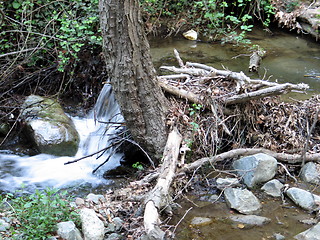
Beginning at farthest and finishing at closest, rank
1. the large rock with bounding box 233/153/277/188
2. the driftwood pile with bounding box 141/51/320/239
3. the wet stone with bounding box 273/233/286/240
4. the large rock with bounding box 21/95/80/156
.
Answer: the large rock with bounding box 21/95/80/156, the driftwood pile with bounding box 141/51/320/239, the large rock with bounding box 233/153/277/188, the wet stone with bounding box 273/233/286/240

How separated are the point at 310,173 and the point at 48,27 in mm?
6035

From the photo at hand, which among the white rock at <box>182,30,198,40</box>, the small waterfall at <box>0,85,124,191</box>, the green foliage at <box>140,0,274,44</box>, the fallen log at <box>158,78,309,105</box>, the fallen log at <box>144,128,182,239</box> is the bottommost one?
the small waterfall at <box>0,85,124,191</box>

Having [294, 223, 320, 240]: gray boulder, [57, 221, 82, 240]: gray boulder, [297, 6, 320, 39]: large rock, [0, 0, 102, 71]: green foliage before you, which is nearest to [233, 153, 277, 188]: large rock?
[294, 223, 320, 240]: gray boulder

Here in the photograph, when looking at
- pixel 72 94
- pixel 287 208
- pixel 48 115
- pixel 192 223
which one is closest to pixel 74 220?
pixel 192 223

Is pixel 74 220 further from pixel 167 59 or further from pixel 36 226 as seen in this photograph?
pixel 167 59

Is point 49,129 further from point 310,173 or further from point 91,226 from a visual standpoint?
point 310,173

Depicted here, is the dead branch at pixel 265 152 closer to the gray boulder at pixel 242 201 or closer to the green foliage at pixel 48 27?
the gray boulder at pixel 242 201

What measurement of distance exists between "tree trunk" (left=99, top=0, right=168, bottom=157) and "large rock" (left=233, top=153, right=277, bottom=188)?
1.10 m

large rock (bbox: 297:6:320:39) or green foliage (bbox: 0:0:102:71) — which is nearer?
green foliage (bbox: 0:0:102:71)

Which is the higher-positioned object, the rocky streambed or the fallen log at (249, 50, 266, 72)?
the fallen log at (249, 50, 266, 72)

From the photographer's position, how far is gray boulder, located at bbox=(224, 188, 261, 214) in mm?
4102

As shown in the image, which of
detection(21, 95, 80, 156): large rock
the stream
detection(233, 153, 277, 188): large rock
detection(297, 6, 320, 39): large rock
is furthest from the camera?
detection(297, 6, 320, 39): large rock

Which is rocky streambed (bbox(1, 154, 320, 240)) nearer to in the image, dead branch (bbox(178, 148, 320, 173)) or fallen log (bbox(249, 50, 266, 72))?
dead branch (bbox(178, 148, 320, 173))

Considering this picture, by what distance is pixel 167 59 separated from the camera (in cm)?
815
